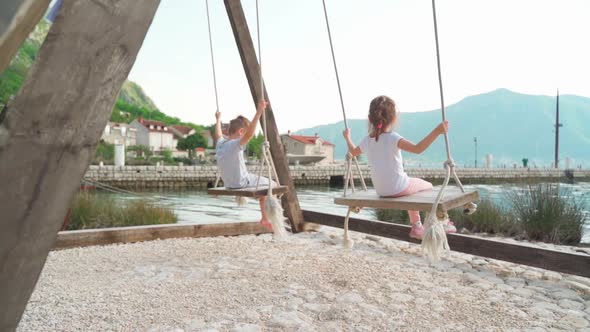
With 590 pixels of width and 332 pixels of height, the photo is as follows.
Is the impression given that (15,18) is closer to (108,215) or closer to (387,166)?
(387,166)

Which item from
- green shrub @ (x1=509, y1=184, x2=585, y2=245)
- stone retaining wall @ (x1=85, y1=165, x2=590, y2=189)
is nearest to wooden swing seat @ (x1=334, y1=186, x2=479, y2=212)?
green shrub @ (x1=509, y1=184, x2=585, y2=245)

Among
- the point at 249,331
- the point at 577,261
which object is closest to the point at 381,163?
the point at 249,331

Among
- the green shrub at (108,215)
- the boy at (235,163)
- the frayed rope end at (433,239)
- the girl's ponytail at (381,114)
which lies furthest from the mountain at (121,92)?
the frayed rope end at (433,239)

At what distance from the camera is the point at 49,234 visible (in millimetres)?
1090

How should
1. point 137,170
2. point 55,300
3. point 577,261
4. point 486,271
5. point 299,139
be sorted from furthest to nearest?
point 299,139 → point 137,170 → point 486,271 → point 577,261 → point 55,300

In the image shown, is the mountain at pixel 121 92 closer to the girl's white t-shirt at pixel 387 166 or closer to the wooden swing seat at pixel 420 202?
the girl's white t-shirt at pixel 387 166

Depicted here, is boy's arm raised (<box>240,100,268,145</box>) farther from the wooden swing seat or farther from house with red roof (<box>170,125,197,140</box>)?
house with red roof (<box>170,125,197,140</box>)

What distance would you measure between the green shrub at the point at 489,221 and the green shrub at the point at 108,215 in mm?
5170

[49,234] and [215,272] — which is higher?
[49,234]

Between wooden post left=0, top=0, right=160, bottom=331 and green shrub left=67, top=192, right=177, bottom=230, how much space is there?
22.8 ft

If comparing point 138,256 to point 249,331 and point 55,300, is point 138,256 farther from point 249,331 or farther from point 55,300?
point 249,331

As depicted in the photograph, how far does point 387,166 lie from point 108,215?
582cm

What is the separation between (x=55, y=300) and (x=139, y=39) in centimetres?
295

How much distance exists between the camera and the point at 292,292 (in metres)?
3.57
